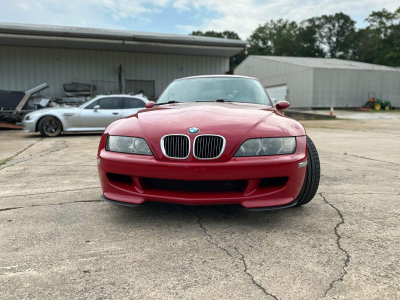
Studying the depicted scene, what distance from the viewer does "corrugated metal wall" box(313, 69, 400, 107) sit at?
25672 mm

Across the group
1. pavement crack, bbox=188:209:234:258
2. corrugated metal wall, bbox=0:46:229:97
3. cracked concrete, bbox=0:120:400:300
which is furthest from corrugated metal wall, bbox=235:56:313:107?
pavement crack, bbox=188:209:234:258

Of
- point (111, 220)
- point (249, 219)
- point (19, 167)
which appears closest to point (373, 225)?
point (249, 219)

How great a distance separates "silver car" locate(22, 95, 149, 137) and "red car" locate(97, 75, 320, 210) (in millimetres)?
7654

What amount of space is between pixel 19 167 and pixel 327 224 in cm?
430

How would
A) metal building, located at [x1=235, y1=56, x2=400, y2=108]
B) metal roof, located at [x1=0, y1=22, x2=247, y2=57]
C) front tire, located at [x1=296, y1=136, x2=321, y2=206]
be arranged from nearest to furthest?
front tire, located at [x1=296, y1=136, x2=321, y2=206]
metal roof, located at [x1=0, y1=22, x2=247, y2=57]
metal building, located at [x1=235, y1=56, x2=400, y2=108]

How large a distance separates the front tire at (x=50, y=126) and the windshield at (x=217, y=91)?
22.2ft

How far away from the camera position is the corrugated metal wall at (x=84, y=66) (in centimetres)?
1614

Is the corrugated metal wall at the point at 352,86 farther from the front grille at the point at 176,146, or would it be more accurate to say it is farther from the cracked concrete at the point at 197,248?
the front grille at the point at 176,146

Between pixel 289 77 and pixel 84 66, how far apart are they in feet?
59.5

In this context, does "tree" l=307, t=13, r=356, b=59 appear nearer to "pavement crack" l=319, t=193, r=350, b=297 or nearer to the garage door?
the garage door

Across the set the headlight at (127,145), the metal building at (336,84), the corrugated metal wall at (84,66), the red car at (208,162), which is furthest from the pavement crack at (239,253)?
the metal building at (336,84)

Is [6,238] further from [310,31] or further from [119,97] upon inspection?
[310,31]

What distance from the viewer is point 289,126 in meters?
2.61

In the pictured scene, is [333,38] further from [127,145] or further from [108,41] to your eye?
[127,145]
